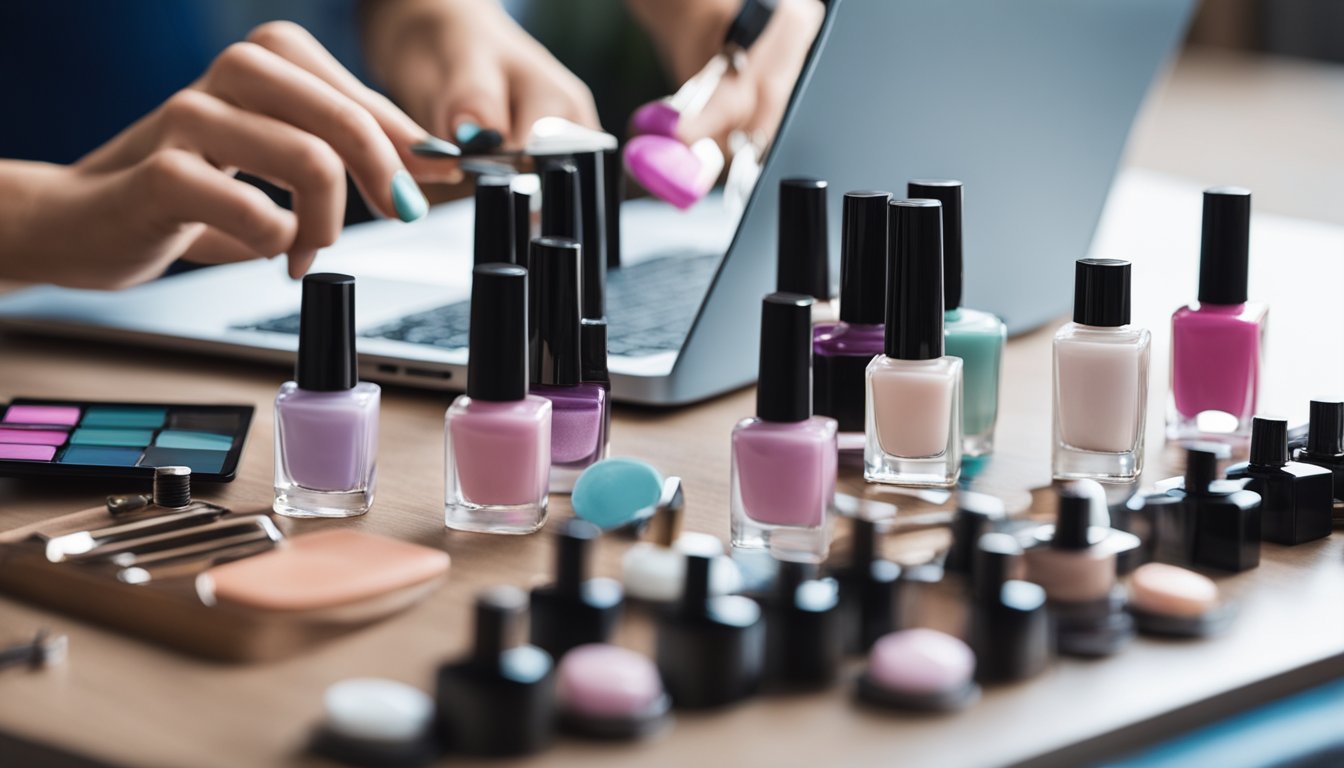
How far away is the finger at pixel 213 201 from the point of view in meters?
0.71

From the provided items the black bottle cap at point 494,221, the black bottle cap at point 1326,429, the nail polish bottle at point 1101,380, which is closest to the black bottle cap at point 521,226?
the black bottle cap at point 494,221

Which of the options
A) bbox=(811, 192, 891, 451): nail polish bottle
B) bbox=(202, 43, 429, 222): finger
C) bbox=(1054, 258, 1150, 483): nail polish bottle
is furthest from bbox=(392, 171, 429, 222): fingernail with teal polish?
bbox=(1054, 258, 1150, 483): nail polish bottle

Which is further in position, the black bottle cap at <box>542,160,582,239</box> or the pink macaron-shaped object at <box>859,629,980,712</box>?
the black bottle cap at <box>542,160,582,239</box>

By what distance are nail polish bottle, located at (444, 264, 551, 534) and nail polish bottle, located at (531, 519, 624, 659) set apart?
0.12 metres

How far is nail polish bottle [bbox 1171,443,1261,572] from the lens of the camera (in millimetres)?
526

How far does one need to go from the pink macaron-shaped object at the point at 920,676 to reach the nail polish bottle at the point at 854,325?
233mm

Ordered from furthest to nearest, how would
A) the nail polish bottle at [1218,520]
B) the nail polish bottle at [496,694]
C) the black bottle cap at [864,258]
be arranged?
the black bottle cap at [864,258] < the nail polish bottle at [1218,520] < the nail polish bottle at [496,694]

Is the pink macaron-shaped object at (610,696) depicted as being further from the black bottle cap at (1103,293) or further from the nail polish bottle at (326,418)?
the black bottle cap at (1103,293)

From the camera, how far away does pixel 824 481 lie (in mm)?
540

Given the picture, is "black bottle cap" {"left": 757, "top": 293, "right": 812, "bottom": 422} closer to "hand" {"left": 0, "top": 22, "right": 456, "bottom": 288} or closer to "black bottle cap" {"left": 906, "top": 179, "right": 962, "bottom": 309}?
"black bottle cap" {"left": 906, "top": 179, "right": 962, "bottom": 309}

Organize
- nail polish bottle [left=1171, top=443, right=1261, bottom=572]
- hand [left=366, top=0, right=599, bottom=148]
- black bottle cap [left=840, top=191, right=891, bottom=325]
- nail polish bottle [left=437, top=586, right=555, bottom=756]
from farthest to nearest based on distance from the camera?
hand [left=366, top=0, right=599, bottom=148] → black bottle cap [left=840, top=191, right=891, bottom=325] → nail polish bottle [left=1171, top=443, right=1261, bottom=572] → nail polish bottle [left=437, top=586, right=555, bottom=756]

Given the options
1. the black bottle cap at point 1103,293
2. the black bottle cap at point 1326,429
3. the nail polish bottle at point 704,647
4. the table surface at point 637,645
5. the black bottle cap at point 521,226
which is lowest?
the table surface at point 637,645

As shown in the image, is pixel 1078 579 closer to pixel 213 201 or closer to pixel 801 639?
pixel 801 639

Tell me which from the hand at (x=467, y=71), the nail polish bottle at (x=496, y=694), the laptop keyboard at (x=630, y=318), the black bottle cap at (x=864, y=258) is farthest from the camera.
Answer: the hand at (x=467, y=71)
